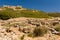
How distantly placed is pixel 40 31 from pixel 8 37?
10.6ft

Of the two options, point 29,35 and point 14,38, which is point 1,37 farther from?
point 29,35

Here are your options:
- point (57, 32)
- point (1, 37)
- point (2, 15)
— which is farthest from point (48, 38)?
point (2, 15)

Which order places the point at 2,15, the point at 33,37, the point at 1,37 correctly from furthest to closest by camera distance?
1. the point at 2,15
2. the point at 33,37
3. the point at 1,37

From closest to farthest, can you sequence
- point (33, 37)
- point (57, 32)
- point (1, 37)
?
point (1, 37) < point (33, 37) < point (57, 32)

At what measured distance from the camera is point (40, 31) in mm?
18516

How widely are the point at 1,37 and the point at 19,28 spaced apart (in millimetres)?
4360

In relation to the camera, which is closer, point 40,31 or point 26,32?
point 40,31

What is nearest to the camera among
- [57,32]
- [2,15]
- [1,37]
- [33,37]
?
[1,37]

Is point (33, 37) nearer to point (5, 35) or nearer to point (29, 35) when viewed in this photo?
point (29, 35)

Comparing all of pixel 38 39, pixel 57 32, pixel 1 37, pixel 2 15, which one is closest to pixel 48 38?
pixel 38 39

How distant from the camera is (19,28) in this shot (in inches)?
817

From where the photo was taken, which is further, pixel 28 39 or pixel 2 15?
pixel 2 15

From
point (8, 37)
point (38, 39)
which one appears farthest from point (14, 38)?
point (38, 39)

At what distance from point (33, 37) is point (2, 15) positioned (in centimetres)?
1625
